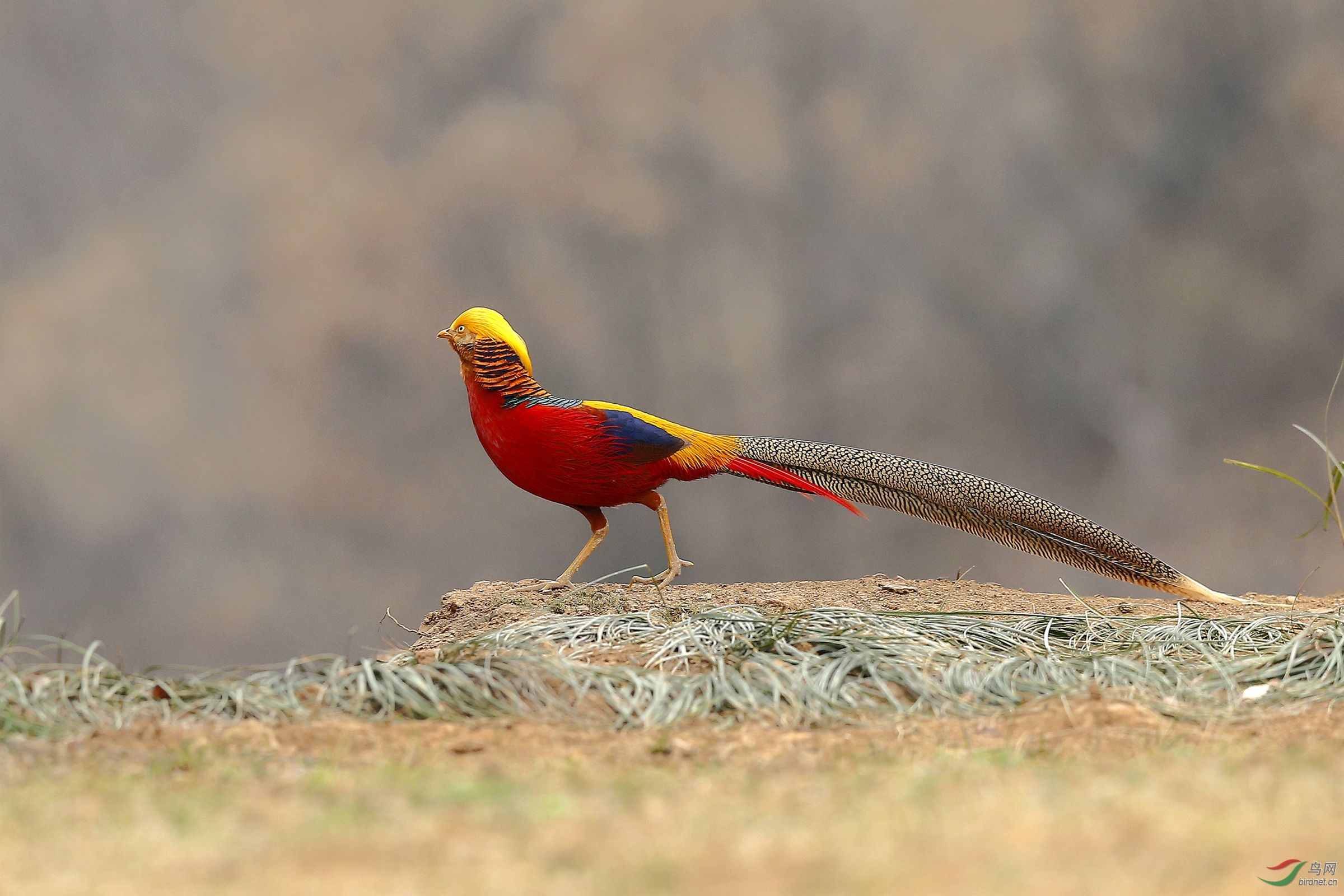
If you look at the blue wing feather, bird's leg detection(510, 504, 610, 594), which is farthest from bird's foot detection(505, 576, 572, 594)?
the blue wing feather

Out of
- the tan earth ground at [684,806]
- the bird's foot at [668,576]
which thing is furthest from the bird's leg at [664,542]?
the tan earth ground at [684,806]

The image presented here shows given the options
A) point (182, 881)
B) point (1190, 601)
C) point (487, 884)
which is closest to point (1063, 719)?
point (487, 884)

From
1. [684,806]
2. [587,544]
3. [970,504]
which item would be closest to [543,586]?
[587,544]

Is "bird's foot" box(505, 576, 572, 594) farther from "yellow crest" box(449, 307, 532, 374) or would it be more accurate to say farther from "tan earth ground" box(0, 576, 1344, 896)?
"tan earth ground" box(0, 576, 1344, 896)

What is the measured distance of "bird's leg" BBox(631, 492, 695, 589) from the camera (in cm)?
624

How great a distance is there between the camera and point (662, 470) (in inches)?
241

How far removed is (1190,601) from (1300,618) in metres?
1.02

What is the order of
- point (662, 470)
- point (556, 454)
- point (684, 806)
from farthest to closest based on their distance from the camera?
point (662, 470)
point (556, 454)
point (684, 806)

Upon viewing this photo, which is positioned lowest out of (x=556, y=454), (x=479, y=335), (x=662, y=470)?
(x=662, y=470)

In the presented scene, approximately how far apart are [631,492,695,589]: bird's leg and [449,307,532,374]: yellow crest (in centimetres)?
96

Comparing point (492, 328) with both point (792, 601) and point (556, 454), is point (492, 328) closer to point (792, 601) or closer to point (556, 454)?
point (556, 454)

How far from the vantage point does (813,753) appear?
3400 millimetres

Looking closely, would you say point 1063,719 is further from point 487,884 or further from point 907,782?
point 487,884

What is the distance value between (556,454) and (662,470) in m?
0.60
